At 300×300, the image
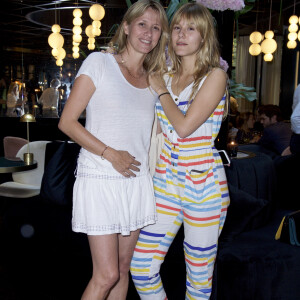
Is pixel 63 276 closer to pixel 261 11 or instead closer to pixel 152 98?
pixel 152 98

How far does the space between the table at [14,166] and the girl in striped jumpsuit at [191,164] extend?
6.70 ft

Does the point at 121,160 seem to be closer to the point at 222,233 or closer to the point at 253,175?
the point at 222,233

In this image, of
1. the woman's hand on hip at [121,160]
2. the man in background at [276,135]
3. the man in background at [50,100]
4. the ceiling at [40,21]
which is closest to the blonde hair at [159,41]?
the woman's hand on hip at [121,160]

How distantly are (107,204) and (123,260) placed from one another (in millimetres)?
302

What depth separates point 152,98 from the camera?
1.80 metres

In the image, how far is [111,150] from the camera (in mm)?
1636

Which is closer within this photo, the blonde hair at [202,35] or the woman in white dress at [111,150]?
the woman in white dress at [111,150]

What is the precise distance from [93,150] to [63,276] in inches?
58.9

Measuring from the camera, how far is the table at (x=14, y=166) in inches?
139

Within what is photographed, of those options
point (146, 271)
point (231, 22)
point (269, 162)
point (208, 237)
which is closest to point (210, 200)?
point (208, 237)

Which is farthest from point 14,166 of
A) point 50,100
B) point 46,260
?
point 50,100

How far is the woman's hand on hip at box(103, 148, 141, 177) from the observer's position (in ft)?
5.36

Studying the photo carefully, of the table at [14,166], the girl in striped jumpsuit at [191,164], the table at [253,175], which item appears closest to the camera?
the girl in striped jumpsuit at [191,164]

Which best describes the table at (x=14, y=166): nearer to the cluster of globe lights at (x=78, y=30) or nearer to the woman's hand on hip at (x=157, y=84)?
the woman's hand on hip at (x=157, y=84)
